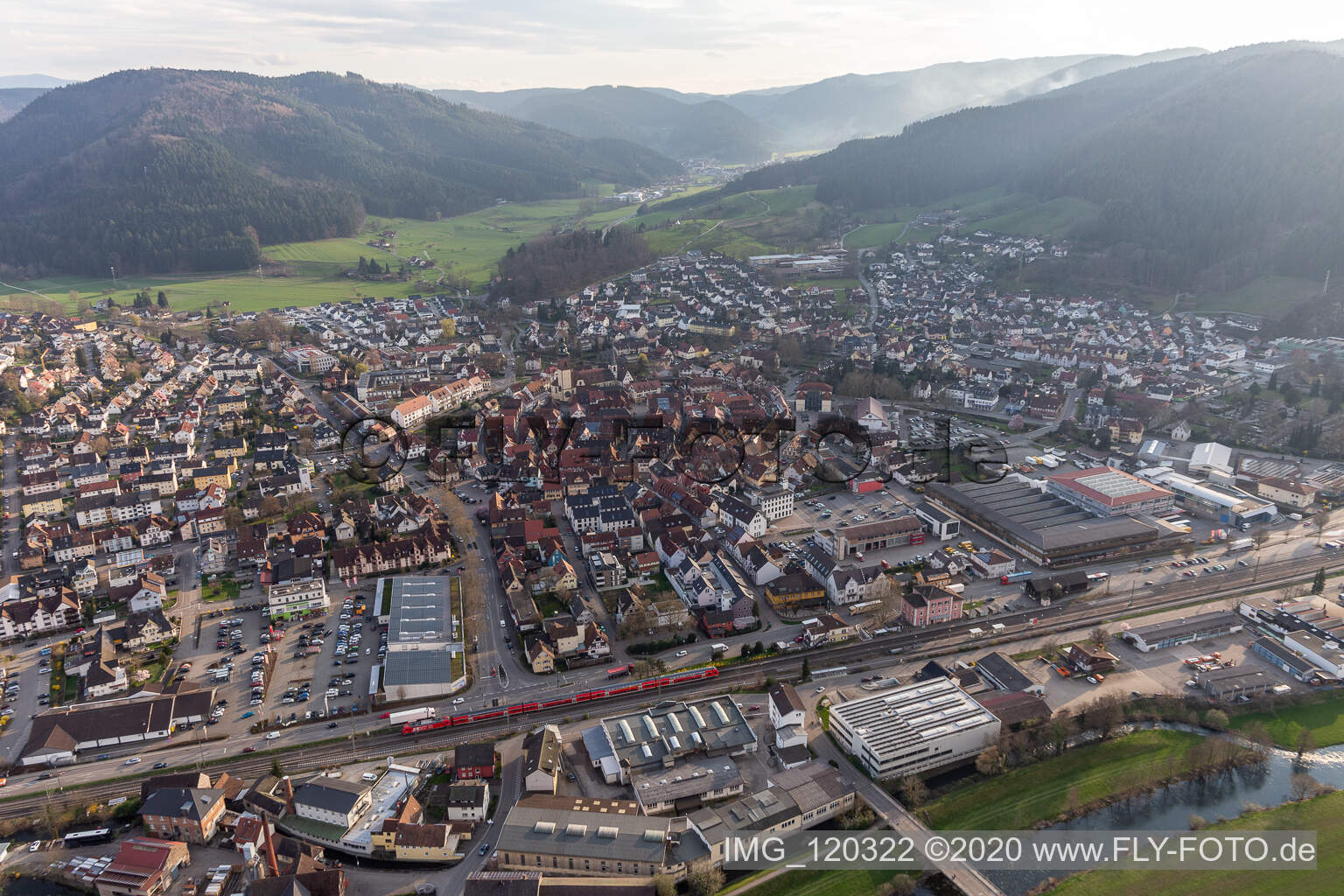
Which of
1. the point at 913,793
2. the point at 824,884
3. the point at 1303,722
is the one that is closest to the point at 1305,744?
the point at 1303,722

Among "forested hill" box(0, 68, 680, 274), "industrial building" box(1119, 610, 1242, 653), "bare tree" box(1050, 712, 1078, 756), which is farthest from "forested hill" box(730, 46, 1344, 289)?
"bare tree" box(1050, 712, 1078, 756)

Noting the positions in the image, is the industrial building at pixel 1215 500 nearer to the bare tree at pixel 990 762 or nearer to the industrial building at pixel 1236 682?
the industrial building at pixel 1236 682

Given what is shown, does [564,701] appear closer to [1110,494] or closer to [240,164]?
[1110,494]

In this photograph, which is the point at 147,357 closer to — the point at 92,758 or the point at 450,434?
the point at 450,434

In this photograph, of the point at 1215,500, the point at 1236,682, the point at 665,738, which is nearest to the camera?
the point at 665,738

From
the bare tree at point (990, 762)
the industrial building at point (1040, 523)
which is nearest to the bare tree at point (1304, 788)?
the bare tree at point (990, 762)

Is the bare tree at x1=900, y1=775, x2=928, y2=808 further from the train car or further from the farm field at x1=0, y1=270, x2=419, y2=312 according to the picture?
the farm field at x1=0, y1=270, x2=419, y2=312
